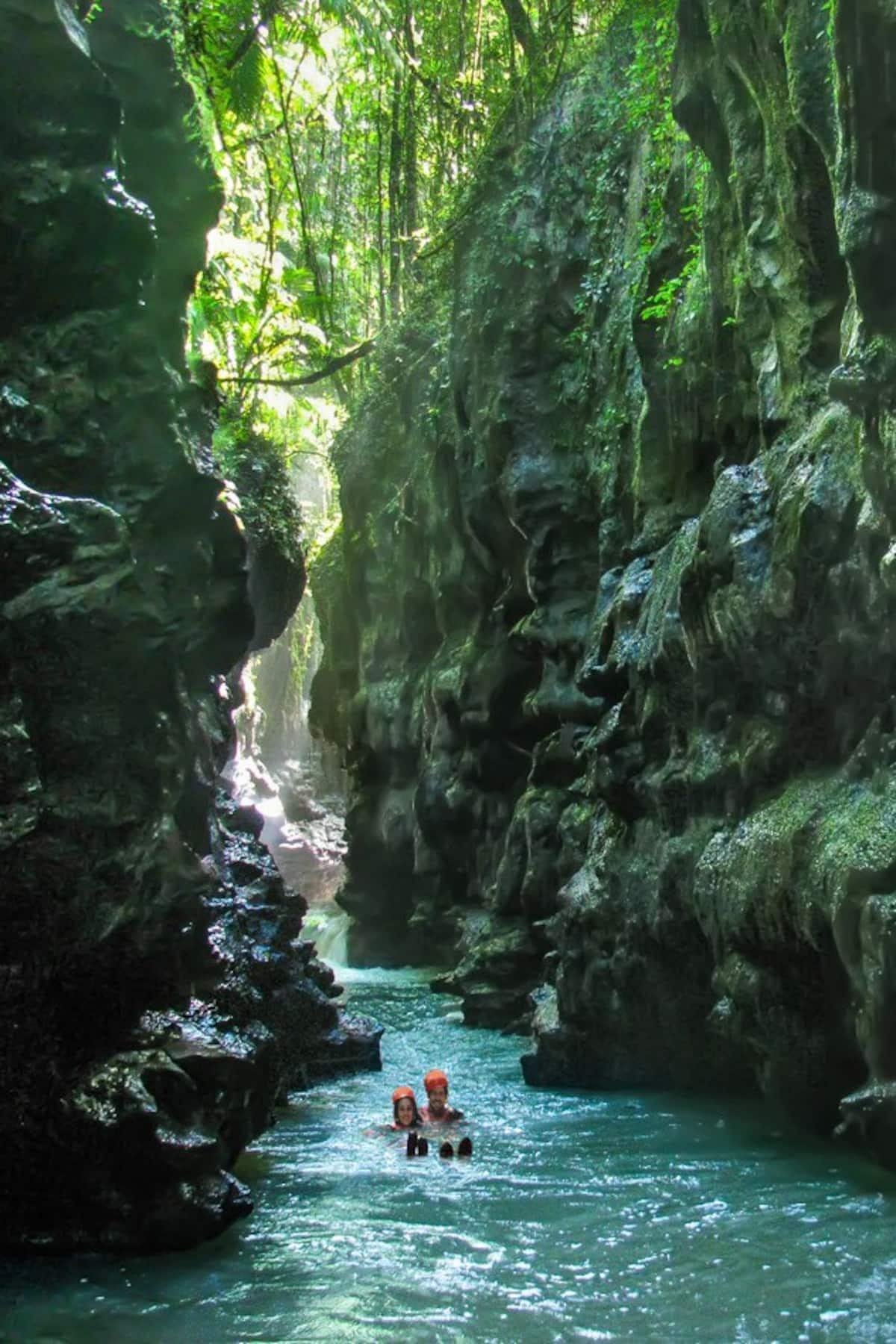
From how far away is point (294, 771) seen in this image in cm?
4534

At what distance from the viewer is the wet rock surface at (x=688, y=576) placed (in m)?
8.20

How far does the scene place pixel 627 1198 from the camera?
800 cm

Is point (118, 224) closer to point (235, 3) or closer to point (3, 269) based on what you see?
point (3, 269)

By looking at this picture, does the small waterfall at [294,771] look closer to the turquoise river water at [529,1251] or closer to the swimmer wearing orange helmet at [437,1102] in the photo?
the swimmer wearing orange helmet at [437,1102]

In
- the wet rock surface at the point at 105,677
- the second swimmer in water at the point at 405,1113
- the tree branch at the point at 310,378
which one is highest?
the tree branch at the point at 310,378

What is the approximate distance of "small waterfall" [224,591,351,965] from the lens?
3966 centimetres

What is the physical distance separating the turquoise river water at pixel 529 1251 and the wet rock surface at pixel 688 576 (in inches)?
31.7

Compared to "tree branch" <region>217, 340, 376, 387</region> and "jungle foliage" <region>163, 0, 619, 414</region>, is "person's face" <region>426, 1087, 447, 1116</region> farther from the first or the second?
"tree branch" <region>217, 340, 376, 387</region>

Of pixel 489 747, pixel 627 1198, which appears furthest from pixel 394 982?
pixel 627 1198

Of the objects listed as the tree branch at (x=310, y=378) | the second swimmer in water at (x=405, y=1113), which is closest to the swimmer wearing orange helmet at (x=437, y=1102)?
the second swimmer in water at (x=405, y=1113)

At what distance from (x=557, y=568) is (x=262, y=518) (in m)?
4.50

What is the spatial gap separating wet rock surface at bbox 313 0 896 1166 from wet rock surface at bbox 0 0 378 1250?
12.8 ft

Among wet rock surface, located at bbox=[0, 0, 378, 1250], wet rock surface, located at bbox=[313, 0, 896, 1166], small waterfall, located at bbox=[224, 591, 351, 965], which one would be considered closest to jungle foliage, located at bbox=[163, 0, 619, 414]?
wet rock surface, located at bbox=[313, 0, 896, 1166]

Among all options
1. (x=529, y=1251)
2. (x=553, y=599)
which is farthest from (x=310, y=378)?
(x=529, y=1251)
